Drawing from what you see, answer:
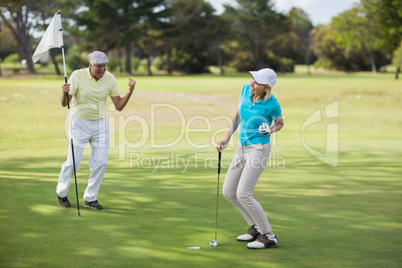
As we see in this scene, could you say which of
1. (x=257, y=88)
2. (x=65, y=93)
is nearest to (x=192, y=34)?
(x=65, y=93)

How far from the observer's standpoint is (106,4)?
204ft

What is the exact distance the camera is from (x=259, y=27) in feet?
258

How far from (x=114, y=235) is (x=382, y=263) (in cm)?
280

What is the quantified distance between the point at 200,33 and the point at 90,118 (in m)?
64.0

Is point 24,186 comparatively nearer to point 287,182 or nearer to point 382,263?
point 287,182

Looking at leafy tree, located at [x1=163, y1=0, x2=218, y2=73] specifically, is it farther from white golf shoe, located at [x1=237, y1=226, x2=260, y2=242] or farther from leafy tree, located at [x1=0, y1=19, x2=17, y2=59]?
white golf shoe, located at [x1=237, y1=226, x2=260, y2=242]

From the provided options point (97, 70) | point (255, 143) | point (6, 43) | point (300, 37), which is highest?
point (300, 37)

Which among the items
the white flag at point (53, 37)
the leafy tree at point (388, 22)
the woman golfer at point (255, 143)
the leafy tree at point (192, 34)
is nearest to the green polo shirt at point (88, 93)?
the white flag at point (53, 37)

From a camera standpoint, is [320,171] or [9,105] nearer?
[320,171]

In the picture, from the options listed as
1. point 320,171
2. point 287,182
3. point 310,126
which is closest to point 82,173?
point 287,182

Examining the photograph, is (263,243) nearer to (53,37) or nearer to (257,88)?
(257,88)

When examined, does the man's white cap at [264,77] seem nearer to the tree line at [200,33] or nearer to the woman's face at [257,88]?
the woman's face at [257,88]

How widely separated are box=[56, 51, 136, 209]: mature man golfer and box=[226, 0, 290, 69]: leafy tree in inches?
2727

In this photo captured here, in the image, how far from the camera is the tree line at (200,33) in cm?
5362
